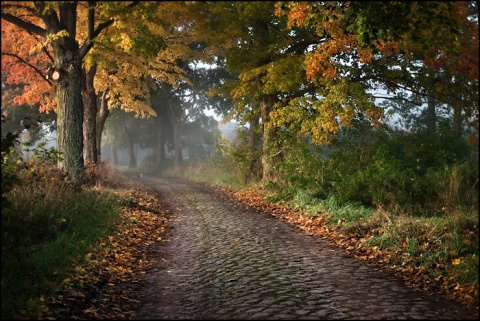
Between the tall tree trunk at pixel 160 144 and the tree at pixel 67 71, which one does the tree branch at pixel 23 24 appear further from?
the tall tree trunk at pixel 160 144

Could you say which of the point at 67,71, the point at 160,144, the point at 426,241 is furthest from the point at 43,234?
the point at 160,144

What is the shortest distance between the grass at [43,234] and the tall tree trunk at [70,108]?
2.39 ft

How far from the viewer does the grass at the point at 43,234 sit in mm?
5398

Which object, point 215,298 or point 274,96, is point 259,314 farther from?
point 274,96

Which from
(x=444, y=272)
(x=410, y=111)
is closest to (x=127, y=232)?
A: (x=444, y=272)

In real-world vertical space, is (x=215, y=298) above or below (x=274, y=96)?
below

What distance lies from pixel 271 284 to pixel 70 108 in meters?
8.81

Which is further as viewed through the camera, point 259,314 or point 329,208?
point 329,208

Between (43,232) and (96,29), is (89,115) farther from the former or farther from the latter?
(43,232)

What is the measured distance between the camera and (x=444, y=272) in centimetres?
679

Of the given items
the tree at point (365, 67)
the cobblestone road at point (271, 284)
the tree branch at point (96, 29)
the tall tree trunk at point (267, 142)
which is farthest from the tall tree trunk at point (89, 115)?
the cobblestone road at point (271, 284)

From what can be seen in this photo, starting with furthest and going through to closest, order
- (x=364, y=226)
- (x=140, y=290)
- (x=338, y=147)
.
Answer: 1. (x=338, y=147)
2. (x=364, y=226)
3. (x=140, y=290)

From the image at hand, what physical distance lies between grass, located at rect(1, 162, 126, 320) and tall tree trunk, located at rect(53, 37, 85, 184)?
73 centimetres

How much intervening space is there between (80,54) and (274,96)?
806 centimetres
